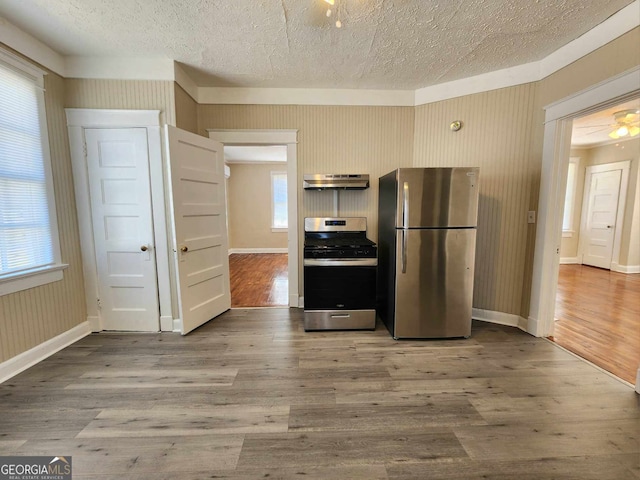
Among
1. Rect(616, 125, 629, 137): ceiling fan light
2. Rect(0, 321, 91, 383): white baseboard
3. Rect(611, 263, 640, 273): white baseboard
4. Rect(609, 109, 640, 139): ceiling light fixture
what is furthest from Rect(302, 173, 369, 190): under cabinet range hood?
Rect(611, 263, 640, 273): white baseboard

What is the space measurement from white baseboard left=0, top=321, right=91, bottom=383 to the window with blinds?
559 millimetres

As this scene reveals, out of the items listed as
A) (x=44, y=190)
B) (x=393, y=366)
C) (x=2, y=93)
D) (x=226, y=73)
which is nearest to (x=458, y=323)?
(x=393, y=366)

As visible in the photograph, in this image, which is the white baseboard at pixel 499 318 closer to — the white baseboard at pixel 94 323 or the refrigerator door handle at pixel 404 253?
the refrigerator door handle at pixel 404 253

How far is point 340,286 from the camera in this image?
8.88ft

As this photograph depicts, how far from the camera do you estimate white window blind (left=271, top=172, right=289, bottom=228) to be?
7070 mm

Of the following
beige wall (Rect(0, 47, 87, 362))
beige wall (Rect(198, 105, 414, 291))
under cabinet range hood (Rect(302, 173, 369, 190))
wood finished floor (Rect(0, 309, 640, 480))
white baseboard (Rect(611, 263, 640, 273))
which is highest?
beige wall (Rect(198, 105, 414, 291))

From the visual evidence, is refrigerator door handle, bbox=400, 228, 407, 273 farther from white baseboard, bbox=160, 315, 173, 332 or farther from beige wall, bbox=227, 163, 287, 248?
beige wall, bbox=227, 163, 287, 248

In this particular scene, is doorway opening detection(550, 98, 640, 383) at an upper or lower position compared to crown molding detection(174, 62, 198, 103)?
lower

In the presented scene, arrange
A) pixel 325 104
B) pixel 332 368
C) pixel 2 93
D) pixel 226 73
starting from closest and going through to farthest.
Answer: pixel 2 93 → pixel 332 368 → pixel 226 73 → pixel 325 104

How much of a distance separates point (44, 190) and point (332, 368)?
9.70 feet

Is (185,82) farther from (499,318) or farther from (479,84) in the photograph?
(499,318)

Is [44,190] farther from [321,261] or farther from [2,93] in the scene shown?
[321,261]

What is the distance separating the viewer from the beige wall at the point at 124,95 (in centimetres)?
248

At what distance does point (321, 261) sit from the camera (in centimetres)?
267
